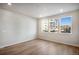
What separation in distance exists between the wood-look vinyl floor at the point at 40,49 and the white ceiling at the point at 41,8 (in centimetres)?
77

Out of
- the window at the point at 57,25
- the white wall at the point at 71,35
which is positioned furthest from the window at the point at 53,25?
the white wall at the point at 71,35

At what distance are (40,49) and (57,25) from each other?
72 centimetres

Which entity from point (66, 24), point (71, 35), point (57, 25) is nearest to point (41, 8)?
point (57, 25)

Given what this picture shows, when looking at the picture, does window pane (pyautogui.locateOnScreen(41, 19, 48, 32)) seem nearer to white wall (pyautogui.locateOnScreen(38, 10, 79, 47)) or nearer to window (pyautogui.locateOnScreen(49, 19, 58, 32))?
window (pyautogui.locateOnScreen(49, 19, 58, 32))

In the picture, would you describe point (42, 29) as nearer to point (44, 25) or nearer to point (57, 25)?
point (44, 25)

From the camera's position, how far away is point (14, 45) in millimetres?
1829

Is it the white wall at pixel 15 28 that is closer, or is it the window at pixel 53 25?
the white wall at pixel 15 28

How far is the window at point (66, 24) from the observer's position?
5.92 ft

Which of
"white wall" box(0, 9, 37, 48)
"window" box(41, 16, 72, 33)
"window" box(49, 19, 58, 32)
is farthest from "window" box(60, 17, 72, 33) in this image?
"white wall" box(0, 9, 37, 48)

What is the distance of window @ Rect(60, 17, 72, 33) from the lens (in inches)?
71.0

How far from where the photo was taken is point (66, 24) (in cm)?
184

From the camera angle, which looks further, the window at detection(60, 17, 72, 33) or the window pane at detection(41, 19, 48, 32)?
the window pane at detection(41, 19, 48, 32)

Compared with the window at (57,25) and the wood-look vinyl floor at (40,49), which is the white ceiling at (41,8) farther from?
the wood-look vinyl floor at (40,49)
